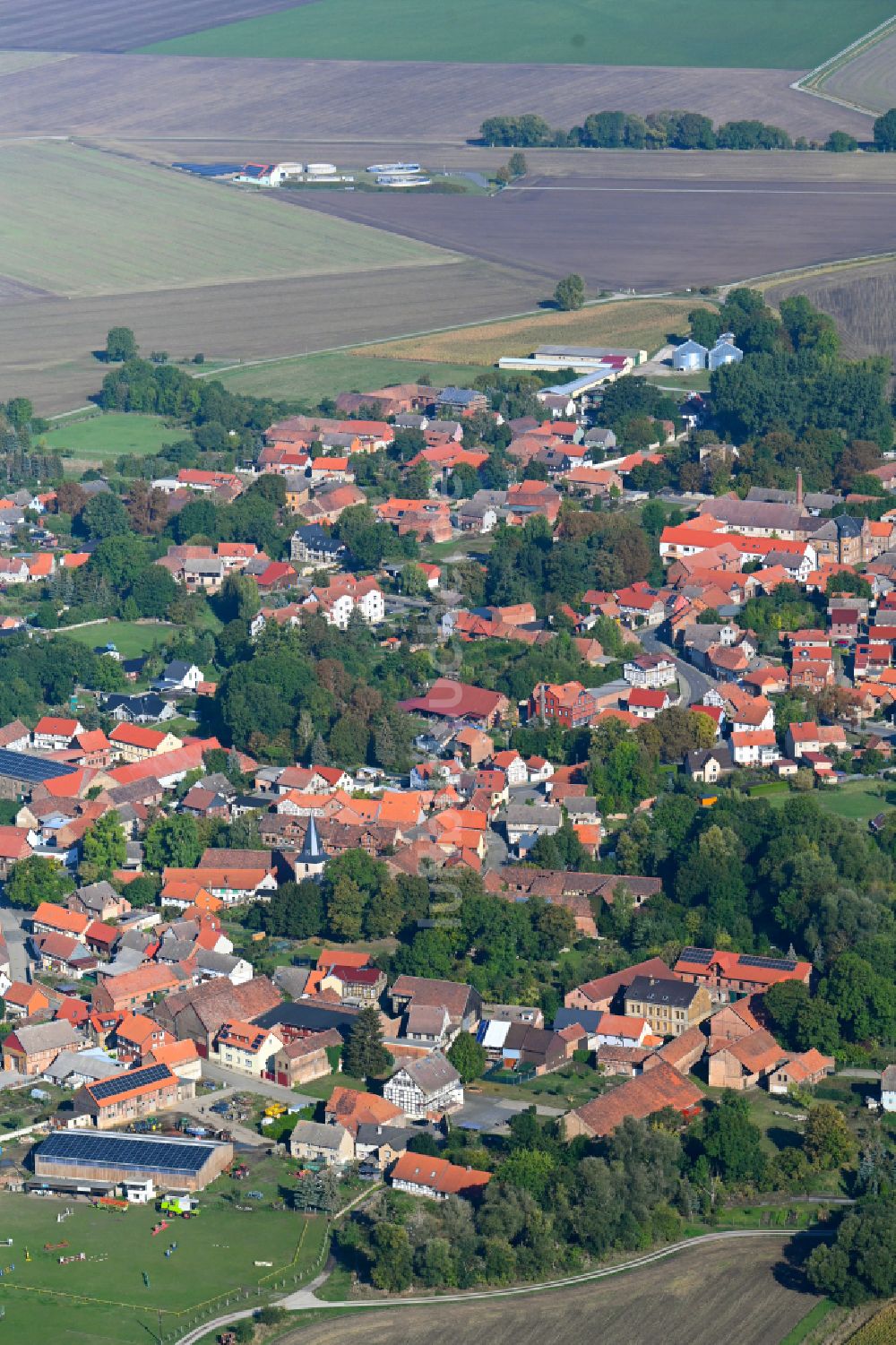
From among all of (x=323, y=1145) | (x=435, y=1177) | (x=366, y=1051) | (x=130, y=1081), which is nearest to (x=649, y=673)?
(x=366, y=1051)

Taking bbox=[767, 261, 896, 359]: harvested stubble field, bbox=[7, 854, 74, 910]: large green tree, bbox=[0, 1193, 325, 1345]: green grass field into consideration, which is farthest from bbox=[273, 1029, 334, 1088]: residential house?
bbox=[767, 261, 896, 359]: harvested stubble field

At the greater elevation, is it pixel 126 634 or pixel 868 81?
pixel 868 81

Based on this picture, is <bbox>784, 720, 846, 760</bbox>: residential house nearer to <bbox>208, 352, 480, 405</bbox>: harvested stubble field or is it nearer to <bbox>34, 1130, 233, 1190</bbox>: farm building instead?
<bbox>34, 1130, 233, 1190</bbox>: farm building

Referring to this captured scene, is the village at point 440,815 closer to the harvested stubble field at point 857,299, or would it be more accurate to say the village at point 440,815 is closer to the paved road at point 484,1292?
the paved road at point 484,1292

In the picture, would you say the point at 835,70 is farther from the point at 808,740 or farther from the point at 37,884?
the point at 37,884

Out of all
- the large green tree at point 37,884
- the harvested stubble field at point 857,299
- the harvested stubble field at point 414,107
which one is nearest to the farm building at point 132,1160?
the large green tree at point 37,884

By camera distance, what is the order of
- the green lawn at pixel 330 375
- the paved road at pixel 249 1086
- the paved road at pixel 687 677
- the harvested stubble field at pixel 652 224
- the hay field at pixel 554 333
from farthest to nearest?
the harvested stubble field at pixel 652 224 < the hay field at pixel 554 333 < the green lawn at pixel 330 375 < the paved road at pixel 687 677 < the paved road at pixel 249 1086
